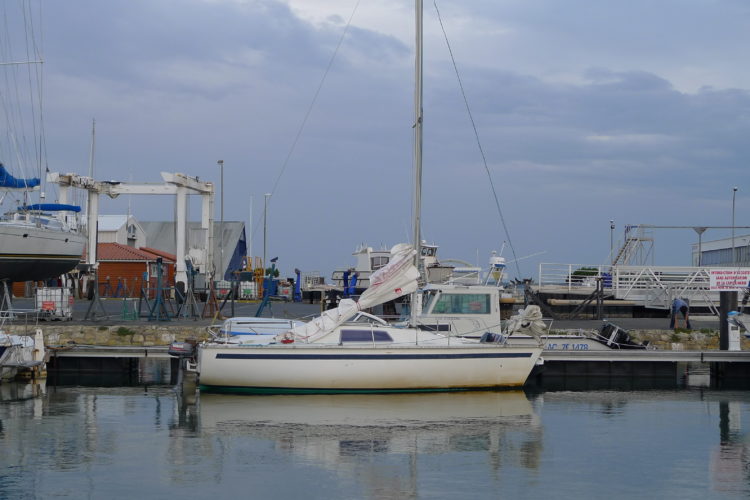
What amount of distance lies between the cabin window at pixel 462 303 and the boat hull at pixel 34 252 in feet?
57.1

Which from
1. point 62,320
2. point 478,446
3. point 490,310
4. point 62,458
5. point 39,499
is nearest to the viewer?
point 39,499

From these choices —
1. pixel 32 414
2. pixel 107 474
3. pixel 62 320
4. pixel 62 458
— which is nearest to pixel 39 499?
pixel 107 474

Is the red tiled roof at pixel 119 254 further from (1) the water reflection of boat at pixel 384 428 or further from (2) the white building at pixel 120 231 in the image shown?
(1) the water reflection of boat at pixel 384 428

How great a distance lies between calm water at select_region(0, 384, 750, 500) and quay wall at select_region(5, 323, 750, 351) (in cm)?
501

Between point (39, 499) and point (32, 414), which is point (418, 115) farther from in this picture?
point (39, 499)

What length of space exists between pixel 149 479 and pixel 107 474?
2.47ft

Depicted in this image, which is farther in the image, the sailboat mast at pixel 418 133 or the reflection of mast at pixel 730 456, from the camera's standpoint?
the sailboat mast at pixel 418 133

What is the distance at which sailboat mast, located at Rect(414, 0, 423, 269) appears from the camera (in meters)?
24.2

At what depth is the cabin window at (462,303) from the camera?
2430 centimetres

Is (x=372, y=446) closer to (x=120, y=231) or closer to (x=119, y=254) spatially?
(x=119, y=254)

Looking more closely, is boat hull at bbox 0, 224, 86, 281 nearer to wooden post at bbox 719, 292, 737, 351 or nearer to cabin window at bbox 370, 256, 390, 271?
cabin window at bbox 370, 256, 390, 271

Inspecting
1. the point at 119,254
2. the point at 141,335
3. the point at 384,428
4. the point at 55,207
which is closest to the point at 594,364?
the point at 384,428

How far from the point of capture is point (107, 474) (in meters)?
14.7

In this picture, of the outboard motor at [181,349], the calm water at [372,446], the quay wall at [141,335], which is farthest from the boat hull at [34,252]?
the outboard motor at [181,349]
